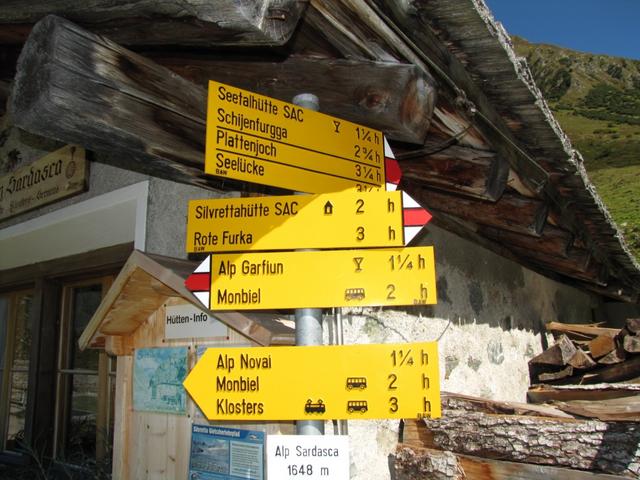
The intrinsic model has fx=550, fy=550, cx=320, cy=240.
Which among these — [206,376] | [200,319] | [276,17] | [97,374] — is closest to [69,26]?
[276,17]

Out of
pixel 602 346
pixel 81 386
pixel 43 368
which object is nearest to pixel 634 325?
pixel 602 346

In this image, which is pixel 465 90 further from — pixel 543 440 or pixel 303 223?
pixel 543 440

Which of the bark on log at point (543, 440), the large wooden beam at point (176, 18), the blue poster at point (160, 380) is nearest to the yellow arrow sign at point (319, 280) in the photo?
the large wooden beam at point (176, 18)

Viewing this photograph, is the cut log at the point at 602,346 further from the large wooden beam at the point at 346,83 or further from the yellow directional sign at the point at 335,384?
the yellow directional sign at the point at 335,384

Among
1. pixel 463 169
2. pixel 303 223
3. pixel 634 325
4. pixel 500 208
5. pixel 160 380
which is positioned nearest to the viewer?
pixel 303 223

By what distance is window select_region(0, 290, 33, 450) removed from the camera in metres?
4.61

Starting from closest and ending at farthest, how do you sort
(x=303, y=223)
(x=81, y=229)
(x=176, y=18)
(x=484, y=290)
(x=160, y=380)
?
(x=176, y=18), (x=303, y=223), (x=160, y=380), (x=81, y=229), (x=484, y=290)

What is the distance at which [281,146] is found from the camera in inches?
68.5

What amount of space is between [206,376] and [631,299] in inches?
289

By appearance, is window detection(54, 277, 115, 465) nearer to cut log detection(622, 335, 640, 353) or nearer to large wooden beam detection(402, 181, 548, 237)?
large wooden beam detection(402, 181, 548, 237)

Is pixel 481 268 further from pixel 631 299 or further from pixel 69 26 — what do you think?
pixel 631 299

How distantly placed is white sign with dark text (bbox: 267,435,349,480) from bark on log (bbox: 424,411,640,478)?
4.33ft

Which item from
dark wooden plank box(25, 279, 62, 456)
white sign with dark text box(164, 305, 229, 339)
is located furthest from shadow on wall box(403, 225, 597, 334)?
dark wooden plank box(25, 279, 62, 456)

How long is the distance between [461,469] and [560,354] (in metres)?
2.40
